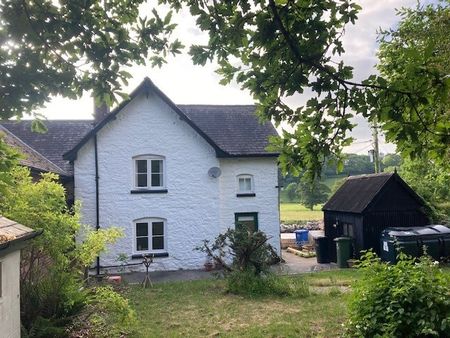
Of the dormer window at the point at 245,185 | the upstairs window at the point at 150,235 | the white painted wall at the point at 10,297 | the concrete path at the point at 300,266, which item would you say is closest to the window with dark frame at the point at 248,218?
the dormer window at the point at 245,185

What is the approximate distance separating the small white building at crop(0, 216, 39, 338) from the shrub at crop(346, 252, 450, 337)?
5.37 meters

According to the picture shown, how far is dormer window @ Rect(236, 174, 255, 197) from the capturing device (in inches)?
726

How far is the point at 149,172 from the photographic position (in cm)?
1748

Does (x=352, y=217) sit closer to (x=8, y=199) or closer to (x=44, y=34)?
(x=8, y=199)

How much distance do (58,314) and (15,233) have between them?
267 cm

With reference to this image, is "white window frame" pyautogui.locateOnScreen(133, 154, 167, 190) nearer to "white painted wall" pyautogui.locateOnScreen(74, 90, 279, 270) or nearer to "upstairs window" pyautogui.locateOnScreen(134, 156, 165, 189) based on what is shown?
"upstairs window" pyautogui.locateOnScreen(134, 156, 165, 189)

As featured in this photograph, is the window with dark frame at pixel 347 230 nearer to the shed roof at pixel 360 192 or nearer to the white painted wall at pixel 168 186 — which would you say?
the shed roof at pixel 360 192

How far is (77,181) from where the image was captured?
16.8m

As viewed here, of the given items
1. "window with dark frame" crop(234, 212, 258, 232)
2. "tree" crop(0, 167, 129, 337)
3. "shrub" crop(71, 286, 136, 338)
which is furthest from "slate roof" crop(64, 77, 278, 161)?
"shrub" crop(71, 286, 136, 338)

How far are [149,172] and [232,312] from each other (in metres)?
9.02

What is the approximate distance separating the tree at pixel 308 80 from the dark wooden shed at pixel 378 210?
13107 millimetres

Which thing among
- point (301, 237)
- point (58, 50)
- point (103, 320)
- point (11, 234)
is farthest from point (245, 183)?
point (58, 50)

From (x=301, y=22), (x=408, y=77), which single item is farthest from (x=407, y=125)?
(x=301, y=22)

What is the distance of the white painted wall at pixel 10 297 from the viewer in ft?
19.1
